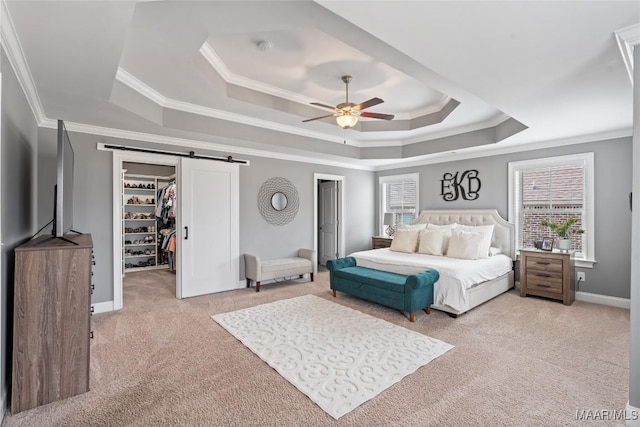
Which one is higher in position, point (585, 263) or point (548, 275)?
point (585, 263)

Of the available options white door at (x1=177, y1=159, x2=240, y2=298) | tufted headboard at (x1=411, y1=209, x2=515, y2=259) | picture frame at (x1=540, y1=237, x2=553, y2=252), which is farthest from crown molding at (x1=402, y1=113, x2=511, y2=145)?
white door at (x1=177, y1=159, x2=240, y2=298)

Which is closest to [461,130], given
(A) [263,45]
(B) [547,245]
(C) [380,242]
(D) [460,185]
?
(D) [460,185]

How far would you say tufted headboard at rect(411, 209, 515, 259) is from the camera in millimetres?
5059

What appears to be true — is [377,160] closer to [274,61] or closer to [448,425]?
[274,61]

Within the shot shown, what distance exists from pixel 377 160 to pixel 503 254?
279 centimetres

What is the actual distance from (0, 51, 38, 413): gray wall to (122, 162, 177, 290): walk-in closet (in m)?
4.01

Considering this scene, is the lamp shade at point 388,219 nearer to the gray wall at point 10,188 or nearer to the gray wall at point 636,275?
the gray wall at point 636,275

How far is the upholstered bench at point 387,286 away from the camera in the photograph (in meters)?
3.59

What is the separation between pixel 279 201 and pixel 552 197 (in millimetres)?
4417

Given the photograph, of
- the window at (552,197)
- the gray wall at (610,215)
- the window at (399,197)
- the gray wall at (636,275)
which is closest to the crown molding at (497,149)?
the gray wall at (610,215)

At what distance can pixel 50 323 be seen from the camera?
6.93ft

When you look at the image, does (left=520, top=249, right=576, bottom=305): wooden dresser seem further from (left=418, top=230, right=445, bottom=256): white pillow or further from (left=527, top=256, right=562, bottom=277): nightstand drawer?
(left=418, top=230, right=445, bottom=256): white pillow

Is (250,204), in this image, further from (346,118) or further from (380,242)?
(380,242)

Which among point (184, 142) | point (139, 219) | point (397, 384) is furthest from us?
point (139, 219)
